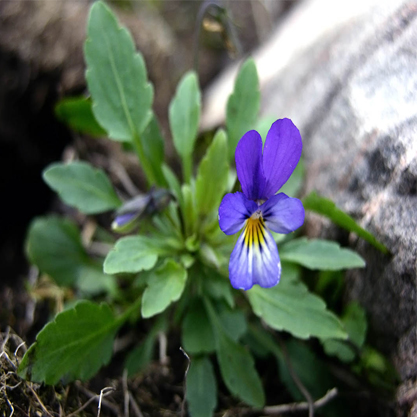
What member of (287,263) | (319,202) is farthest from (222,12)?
(287,263)

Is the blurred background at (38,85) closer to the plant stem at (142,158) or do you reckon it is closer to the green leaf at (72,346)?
the plant stem at (142,158)

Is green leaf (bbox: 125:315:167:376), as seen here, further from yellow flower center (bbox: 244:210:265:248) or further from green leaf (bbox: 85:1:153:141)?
green leaf (bbox: 85:1:153:141)

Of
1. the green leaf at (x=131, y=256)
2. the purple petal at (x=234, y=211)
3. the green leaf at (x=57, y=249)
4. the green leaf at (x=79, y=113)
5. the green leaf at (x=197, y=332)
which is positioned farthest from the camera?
the green leaf at (x=57, y=249)

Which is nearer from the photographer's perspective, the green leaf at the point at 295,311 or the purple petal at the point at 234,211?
the purple petal at the point at 234,211

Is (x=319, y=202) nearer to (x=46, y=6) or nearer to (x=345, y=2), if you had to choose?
(x=345, y=2)

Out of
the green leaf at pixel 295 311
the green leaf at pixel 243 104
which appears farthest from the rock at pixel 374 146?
the green leaf at pixel 243 104

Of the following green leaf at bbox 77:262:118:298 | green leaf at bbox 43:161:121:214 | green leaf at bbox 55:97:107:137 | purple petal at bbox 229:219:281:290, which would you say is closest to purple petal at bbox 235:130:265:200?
purple petal at bbox 229:219:281:290

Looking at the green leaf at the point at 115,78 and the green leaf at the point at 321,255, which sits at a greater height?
the green leaf at the point at 115,78

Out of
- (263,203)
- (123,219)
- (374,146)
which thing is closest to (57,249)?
(123,219)
